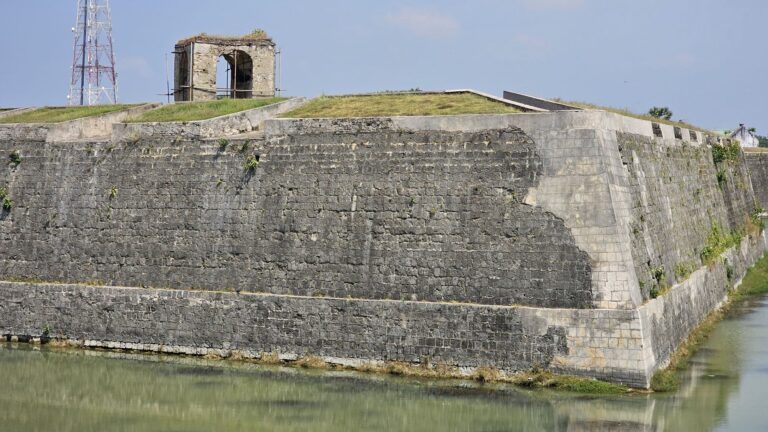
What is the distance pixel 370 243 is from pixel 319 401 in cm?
375

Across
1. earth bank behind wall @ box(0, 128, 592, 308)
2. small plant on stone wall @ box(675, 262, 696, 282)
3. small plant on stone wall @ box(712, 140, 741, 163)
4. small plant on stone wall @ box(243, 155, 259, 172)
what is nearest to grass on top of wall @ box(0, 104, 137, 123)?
earth bank behind wall @ box(0, 128, 592, 308)

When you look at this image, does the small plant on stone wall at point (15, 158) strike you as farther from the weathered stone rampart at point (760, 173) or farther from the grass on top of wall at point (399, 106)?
the weathered stone rampart at point (760, 173)

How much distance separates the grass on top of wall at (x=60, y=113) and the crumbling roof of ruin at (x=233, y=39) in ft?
11.0

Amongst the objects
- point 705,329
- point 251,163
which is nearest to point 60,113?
point 251,163

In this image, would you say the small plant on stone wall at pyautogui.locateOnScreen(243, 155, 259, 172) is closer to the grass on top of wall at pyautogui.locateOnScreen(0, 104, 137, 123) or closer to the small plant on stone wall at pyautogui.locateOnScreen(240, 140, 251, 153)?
the small plant on stone wall at pyautogui.locateOnScreen(240, 140, 251, 153)

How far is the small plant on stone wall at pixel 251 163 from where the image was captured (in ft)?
71.0

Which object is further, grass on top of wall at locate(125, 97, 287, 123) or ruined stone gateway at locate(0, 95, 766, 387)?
grass on top of wall at locate(125, 97, 287, 123)

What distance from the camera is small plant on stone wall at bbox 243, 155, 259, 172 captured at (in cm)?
2164

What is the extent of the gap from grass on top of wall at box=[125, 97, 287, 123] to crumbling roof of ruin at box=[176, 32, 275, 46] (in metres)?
2.96

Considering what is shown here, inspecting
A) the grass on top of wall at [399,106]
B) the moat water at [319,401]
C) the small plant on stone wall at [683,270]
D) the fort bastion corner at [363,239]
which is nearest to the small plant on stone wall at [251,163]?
the fort bastion corner at [363,239]

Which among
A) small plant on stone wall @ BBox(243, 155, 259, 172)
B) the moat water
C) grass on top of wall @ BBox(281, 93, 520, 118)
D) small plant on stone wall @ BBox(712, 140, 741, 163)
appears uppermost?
A: small plant on stone wall @ BBox(712, 140, 741, 163)

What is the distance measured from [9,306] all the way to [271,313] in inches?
262

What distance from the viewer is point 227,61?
33.1m

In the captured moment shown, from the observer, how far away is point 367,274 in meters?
20.2
